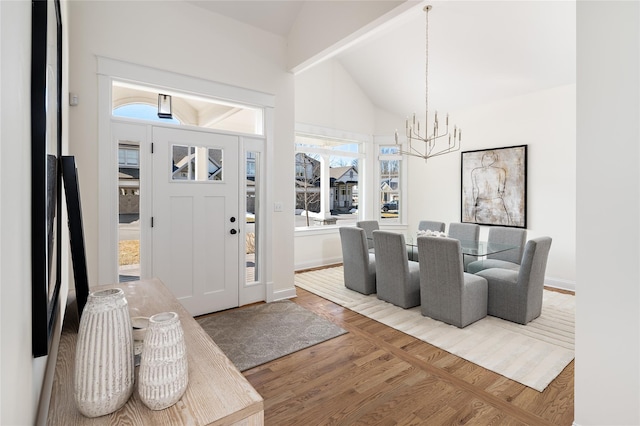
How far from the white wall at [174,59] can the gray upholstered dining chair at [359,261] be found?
80 cm

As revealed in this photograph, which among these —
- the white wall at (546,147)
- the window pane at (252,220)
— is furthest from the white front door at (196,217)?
the white wall at (546,147)

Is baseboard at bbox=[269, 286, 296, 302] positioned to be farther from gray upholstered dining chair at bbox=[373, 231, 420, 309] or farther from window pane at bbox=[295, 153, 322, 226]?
window pane at bbox=[295, 153, 322, 226]

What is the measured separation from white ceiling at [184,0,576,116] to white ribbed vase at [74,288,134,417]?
3020mm

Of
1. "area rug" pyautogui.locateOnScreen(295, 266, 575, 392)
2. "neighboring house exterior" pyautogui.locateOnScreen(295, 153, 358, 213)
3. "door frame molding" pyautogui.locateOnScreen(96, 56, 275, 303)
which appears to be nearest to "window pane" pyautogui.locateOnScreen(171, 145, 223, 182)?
"door frame molding" pyautogui.locateOnScreen(96, 56, 275, 303)

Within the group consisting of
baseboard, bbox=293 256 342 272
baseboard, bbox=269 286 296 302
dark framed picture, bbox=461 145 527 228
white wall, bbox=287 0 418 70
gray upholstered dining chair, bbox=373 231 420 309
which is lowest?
baseboard, bbox=269 286 296 302

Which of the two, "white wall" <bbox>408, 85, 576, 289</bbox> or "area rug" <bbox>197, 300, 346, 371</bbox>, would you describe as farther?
"white wall" <bbox>408, 85, 576, 289</bbox>

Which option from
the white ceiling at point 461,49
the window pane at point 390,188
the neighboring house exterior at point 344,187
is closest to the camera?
the white ceiling at point 461,49

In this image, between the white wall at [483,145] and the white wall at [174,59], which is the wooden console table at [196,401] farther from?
the white wall at [483,145]

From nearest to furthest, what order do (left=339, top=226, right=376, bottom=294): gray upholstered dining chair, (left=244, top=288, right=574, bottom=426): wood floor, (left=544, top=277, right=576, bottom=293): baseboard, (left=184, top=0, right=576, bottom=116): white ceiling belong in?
1. (left=244, top=288, right=574, bottom=426): wood floor
2. (left=184, top=0, right=576, bottom=116): white ceiling
3. (left=339, top=226, right=376, bottom=294): gray upholstered dining chair
4. (left=544, top=277, right=576, bottom=293): baseboard

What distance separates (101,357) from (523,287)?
139 inches

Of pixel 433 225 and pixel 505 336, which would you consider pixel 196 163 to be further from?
pixel 433 225

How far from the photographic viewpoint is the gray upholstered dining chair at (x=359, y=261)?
418cm

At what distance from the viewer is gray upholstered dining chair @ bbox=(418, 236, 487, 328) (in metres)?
3.12

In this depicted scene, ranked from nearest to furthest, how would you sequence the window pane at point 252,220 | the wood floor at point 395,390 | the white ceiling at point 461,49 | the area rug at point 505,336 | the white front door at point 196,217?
the wood floor at point 395,390
the area rug at point 505,336
the white front door at point 196,217
the white ceiling at point 461,49
the window pane at point 252,220
